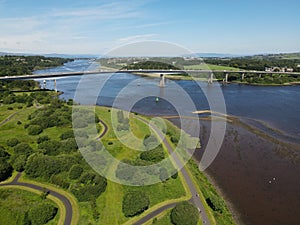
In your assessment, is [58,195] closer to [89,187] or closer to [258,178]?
[89,187]

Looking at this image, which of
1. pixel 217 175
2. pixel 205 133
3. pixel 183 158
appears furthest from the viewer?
pixel 205 133

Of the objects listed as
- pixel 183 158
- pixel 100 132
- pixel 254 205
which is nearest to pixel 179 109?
pixel 100 132

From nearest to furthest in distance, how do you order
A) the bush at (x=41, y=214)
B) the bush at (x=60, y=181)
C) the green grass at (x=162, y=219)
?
the bush at (x=41, y=214) < the green grass at (x=162, y=219) < the bush at (x=60, y=181)

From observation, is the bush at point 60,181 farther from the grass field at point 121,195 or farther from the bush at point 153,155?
the bush at point 153,155

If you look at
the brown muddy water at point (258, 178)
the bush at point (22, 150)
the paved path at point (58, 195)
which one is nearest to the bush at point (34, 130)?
the bush at point (22, 150)

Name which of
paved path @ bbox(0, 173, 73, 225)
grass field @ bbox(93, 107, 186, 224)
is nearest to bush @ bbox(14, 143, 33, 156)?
paved path @ bbox(0, 173, 73, 225)

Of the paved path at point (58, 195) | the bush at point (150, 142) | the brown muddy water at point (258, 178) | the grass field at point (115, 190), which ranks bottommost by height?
the brown muddy water at point (258, 178)

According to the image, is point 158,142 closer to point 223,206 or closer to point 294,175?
point 223,206

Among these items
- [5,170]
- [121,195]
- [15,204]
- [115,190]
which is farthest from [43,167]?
[121,195]
